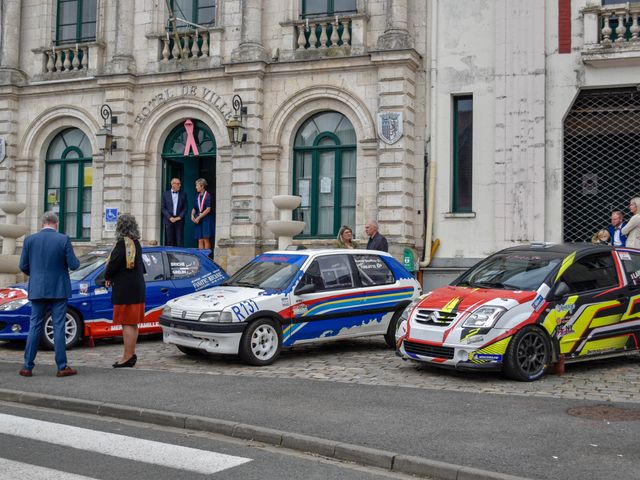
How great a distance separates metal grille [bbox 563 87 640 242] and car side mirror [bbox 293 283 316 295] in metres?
8.87

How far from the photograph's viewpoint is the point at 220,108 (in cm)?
2111

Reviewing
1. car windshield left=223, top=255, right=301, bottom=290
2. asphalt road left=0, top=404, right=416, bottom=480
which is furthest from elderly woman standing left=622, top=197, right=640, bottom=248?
asphalt road left=0, top=404, right=416, bottom=480

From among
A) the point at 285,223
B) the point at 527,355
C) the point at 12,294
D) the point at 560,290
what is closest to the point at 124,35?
the point at 285,223

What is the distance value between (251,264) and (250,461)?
6638 mm

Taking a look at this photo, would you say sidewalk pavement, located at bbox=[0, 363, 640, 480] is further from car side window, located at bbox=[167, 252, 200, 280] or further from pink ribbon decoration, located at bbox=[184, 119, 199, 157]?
pink ribbon decoration, located at bbox=[184, 119, 199, 157]

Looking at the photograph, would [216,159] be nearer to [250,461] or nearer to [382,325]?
[382,325]

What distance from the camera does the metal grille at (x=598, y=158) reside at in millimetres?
18578

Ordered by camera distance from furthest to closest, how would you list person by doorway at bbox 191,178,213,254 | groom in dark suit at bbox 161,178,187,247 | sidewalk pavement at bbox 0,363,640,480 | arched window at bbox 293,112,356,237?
groom in dark suit at bbox 161,178,187,247 < person by doorway at bbox 191,178,213,254 < arched window at bbox 293,112,356,237 < sidewalk pavement at bbox 0,363,640,480

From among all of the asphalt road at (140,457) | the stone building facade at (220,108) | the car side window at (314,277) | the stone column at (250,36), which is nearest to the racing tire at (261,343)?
the car side window at (314,277)

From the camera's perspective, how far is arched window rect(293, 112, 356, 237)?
2031cm

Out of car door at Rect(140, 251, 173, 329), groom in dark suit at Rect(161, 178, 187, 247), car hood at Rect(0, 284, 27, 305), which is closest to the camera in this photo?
car hood at Rect(0, 284, 27, 305)

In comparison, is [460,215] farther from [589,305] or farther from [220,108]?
[589,305]

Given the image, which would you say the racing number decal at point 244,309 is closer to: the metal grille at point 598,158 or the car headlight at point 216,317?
the car headlight at point 216,317

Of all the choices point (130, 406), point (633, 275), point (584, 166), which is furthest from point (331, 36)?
point (130, 406)
